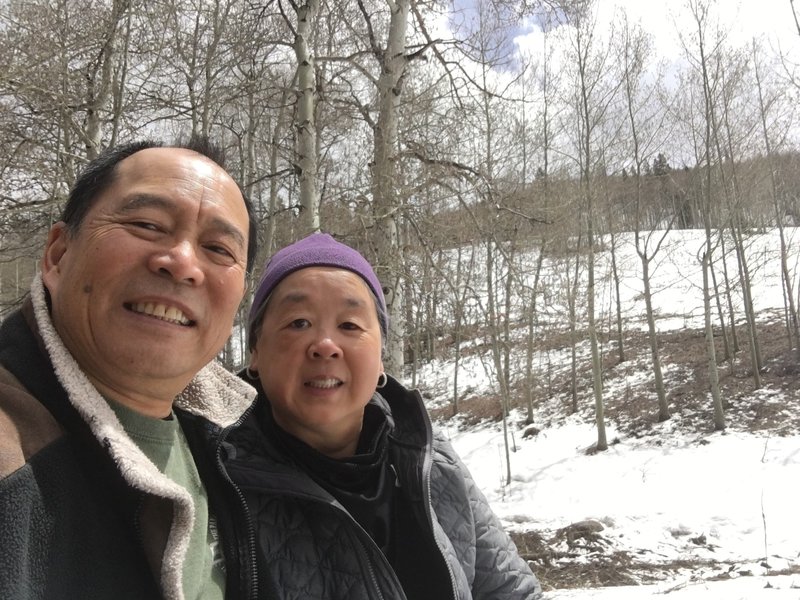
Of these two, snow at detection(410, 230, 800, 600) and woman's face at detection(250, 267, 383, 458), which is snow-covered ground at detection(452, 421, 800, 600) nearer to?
snow at detection(410, 230, 800, 600)

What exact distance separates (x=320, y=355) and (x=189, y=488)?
18.2 inches

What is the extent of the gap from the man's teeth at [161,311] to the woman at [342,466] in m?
0.44

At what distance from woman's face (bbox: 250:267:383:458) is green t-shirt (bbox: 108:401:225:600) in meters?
0.33

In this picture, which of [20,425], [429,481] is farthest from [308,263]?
[20,425]

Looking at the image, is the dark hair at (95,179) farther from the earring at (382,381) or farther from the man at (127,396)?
the earring at (382,381)

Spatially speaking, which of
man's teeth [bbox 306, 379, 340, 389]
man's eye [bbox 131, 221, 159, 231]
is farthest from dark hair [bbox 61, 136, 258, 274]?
man's teeth [bbox 306, 379, 340, 389]

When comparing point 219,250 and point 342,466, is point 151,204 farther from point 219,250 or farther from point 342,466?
point 342,466

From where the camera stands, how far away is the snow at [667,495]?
270 inches

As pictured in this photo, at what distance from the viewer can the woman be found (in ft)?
4.17

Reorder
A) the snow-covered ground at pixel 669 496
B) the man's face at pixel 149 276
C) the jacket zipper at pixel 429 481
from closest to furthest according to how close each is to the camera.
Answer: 1. the man's face at pixel 149 276
2. the jacket zipper at pixel 429 481
3. the snow-covered ground at pixel 669 496

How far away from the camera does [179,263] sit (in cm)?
104

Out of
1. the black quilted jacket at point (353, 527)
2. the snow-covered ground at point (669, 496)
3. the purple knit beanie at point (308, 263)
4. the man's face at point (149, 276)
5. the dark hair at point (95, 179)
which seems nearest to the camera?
the man's face at point (149, 276)


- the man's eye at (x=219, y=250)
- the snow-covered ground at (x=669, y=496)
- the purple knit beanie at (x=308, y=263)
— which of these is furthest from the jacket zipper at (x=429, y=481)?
the snow-covered ground at (x=669, y=496)

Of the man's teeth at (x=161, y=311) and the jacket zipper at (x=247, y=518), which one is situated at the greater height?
the man's teeth at (x=161, y=311)
